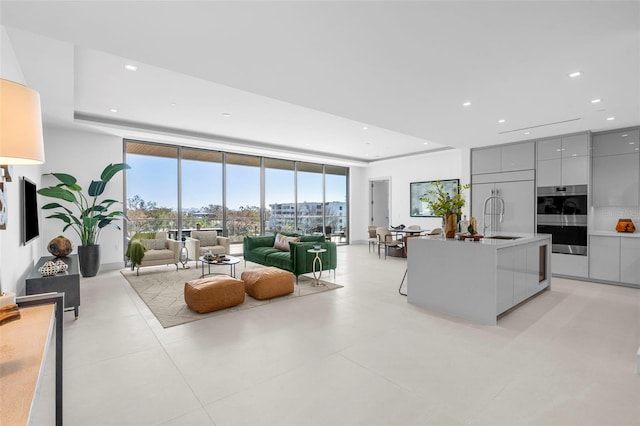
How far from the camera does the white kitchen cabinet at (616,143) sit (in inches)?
212

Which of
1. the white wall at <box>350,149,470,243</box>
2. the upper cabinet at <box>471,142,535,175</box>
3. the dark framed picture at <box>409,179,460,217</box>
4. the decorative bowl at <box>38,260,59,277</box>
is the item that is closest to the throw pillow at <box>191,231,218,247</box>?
the decorative bowl at <box>38,260,59,277</box>

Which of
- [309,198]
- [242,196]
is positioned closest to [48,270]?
[242,196]

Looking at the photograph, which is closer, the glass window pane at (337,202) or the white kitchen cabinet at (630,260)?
the white kitchen cabinet at (630,260)

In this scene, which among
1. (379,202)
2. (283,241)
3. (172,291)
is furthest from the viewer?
(379,202)

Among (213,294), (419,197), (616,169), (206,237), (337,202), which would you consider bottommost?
(213,294)

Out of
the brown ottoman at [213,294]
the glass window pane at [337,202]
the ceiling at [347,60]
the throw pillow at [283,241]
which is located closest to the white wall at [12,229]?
the ceiling at [347,60]

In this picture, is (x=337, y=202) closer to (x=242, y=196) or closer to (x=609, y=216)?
(x=242, y=196)

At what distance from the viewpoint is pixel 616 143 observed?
5555mm

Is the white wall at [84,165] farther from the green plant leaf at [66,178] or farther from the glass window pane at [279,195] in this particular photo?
the glass window pane at [279,195]

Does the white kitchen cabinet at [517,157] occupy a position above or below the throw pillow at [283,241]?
above

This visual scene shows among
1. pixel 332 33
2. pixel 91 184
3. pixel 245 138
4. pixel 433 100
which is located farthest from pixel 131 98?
pixel 433 100

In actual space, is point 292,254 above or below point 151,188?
below

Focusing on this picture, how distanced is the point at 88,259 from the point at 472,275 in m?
6.26

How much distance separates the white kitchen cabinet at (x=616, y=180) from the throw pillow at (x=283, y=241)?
18.6 feet
